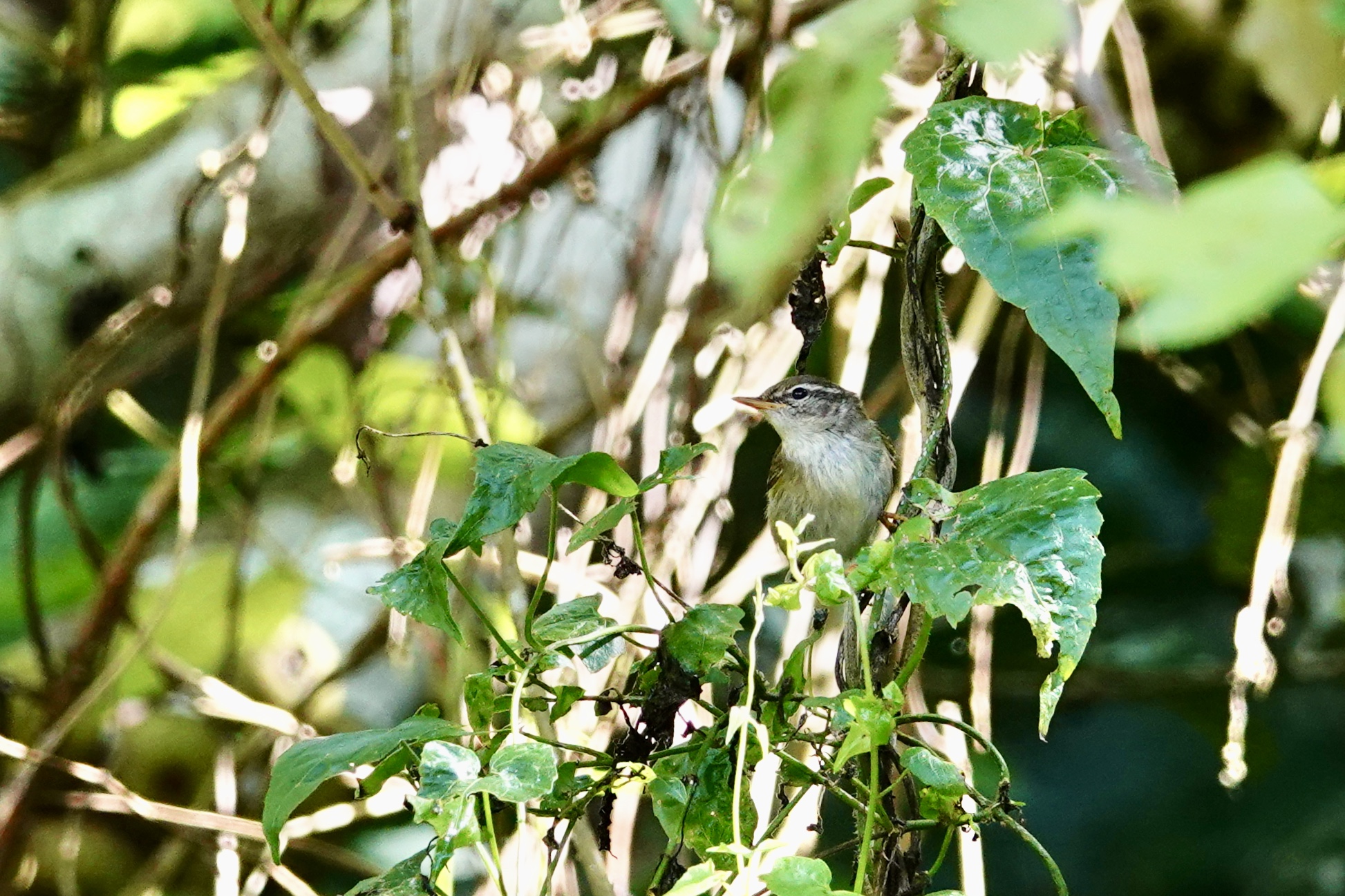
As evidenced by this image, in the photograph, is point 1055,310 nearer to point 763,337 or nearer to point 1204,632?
point 763,337

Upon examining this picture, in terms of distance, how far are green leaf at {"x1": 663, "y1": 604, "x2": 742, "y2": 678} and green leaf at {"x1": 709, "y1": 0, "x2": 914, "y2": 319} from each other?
58cm

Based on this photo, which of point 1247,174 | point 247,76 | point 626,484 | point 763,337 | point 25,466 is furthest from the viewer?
point 247,76

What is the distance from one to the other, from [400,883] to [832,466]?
177 cm

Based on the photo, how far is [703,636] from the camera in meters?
1.31

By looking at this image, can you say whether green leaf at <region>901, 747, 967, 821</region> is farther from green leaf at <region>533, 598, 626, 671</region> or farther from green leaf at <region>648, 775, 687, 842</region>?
green leaf at <region>533, 598, 626, 671</region>

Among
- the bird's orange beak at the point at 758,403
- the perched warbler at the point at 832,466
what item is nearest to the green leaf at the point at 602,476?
the bird's orange beak at the point at 758,403

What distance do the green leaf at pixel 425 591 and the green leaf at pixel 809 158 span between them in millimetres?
736

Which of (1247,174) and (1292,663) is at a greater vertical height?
(1247,174)

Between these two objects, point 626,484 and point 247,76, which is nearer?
point 626,484

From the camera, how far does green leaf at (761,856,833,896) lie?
3.71 ft

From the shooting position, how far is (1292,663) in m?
3.84

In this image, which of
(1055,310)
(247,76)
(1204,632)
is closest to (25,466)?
(247,76)

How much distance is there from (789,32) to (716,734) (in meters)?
1.89

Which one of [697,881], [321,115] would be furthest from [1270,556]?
[321,115]
